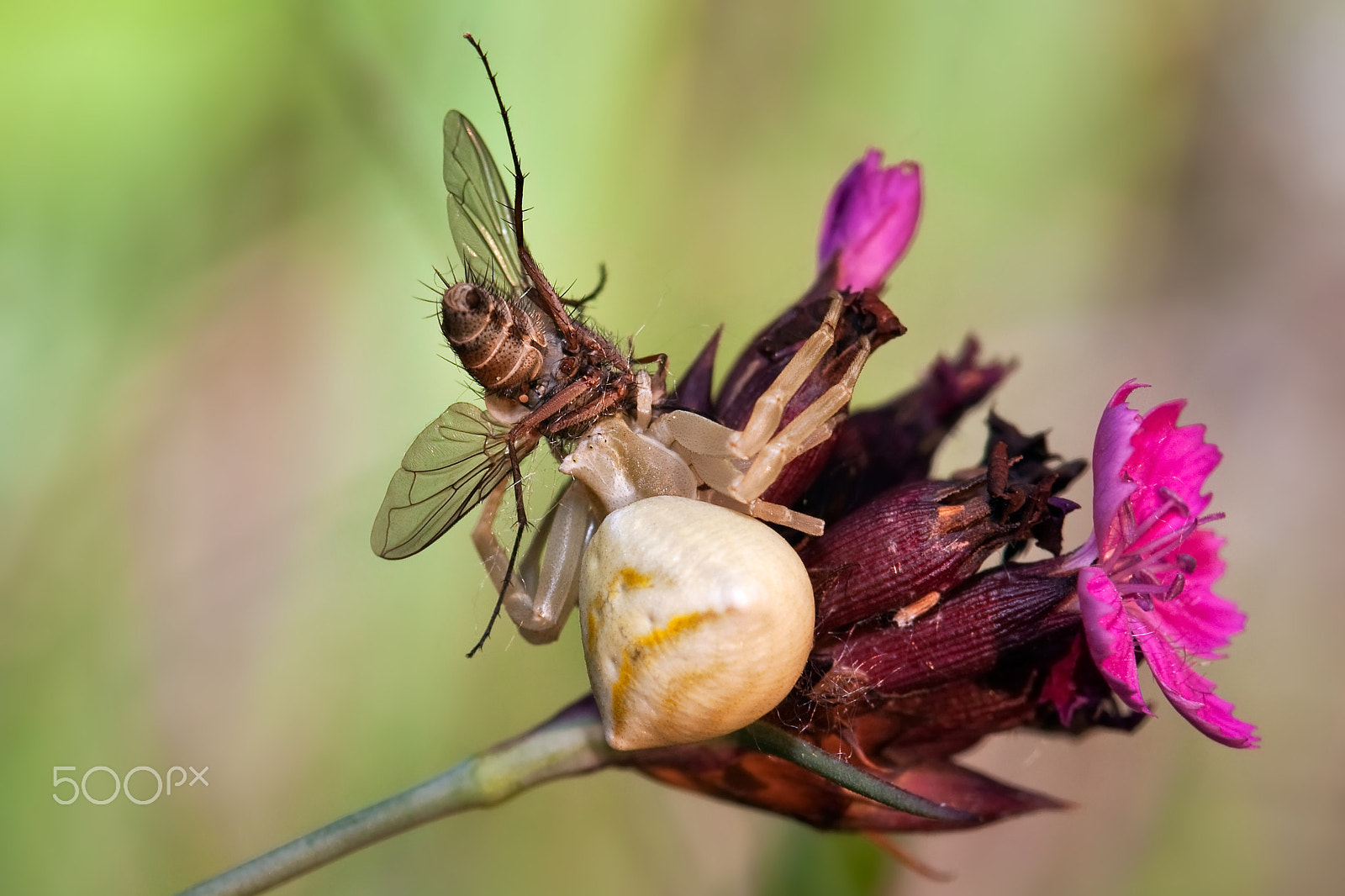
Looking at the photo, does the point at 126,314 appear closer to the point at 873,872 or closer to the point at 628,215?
the point at 628,215

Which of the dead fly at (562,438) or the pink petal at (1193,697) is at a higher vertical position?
the dead fly at (562,438)

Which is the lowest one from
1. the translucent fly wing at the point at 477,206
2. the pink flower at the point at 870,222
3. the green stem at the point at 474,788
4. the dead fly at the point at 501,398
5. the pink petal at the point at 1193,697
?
the pink petal at the point at 1193,697

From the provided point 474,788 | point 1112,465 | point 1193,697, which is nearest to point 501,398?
point 474,788

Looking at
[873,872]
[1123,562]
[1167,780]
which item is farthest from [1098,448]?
[1167,780]

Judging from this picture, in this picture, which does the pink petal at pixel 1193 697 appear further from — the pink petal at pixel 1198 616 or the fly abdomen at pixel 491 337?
the fly abdomen at pixel 491 337

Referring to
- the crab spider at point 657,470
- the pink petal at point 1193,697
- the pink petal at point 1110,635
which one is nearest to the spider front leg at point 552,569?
the crab spider at point 657,470

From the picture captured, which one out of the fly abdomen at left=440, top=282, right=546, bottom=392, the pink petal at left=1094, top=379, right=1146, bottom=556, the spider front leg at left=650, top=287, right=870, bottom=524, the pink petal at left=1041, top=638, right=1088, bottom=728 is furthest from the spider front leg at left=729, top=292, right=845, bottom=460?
the pink petal at left=1041, top=638, right=1088, bottom=728

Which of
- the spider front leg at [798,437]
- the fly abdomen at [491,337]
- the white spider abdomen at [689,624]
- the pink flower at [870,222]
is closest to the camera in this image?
the white spider abdomen at [689,624]

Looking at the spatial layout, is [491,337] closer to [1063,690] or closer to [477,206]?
[477,206]
